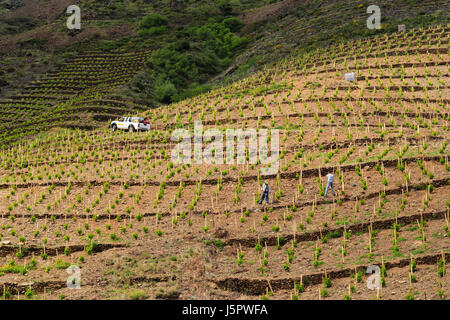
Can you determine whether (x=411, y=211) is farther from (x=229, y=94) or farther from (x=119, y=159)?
(x=229, y=94)

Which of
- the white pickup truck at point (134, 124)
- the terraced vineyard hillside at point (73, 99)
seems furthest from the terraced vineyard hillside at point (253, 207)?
the terraced vineyard hillside at point (73, 99)

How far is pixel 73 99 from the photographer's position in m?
61.0

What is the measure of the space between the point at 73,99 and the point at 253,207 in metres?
43.5

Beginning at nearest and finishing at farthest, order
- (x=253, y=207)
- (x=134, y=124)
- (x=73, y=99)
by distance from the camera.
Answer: (x=253, y=207) < (x=134, y=124) < (x=73, y=99)

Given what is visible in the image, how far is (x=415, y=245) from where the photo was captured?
17125 millimetres

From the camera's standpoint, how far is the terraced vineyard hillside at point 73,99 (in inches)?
2008

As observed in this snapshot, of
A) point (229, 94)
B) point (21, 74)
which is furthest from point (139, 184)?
point (21, 74)

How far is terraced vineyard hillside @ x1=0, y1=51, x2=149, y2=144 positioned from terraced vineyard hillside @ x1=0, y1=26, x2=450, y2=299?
10118 millimetres

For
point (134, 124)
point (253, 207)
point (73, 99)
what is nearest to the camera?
point (253, 207)

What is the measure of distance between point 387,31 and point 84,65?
132 feet

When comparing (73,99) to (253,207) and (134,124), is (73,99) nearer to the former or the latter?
(134,124)

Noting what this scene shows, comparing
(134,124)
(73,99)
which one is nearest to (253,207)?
(134,124)

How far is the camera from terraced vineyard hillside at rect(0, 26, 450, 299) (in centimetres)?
1631

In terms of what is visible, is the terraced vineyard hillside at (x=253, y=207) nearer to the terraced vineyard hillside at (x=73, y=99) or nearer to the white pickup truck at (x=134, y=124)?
the white pickup truck at (x=134, y=124)
